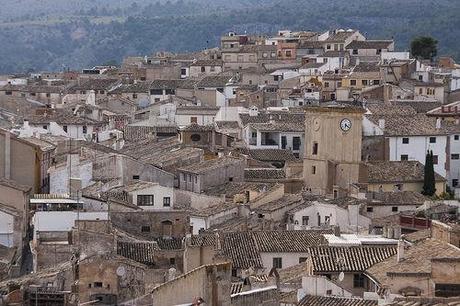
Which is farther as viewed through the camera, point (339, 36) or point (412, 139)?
point (339, 36)

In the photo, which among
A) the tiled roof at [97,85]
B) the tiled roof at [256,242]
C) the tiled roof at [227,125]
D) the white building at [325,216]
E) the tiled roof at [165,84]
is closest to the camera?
the tiled roof at [256,242]

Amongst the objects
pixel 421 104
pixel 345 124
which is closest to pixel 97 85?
pixel 421 104

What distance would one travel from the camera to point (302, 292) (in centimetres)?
2716

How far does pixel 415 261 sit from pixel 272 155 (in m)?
25.7

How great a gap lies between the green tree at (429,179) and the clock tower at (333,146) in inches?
77.4

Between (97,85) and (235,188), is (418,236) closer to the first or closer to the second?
(235,188)

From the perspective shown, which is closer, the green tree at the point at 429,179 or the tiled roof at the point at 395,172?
the green tree at the point at 429,179

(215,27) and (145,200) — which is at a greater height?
(215,27)

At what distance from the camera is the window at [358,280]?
29766mm

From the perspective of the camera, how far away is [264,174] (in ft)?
159

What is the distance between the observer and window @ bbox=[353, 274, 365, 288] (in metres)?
29.8

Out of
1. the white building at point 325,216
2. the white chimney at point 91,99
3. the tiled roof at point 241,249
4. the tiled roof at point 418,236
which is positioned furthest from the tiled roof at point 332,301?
the white chimney at point 91,99

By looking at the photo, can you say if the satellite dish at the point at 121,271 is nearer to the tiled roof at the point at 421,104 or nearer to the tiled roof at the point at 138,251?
the tiled roof at the point at 138,251

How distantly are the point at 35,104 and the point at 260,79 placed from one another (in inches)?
420
